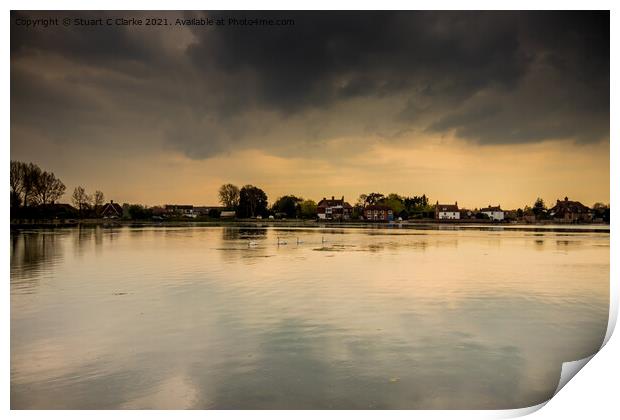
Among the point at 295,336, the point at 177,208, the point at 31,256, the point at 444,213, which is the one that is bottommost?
the point at 295,336

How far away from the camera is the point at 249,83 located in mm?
8664

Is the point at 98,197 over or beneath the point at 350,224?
over

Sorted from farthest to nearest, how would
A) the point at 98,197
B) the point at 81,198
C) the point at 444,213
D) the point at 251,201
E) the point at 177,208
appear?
the point at 444,213, the point at 177,208, the point at 251,201, the point at 98,197, the point at 81,198

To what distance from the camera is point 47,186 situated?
29.5 ft

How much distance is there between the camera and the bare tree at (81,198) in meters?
9.12

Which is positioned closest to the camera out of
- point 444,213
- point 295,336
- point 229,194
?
point 295,336

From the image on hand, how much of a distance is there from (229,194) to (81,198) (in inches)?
250

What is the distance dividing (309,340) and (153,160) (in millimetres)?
5862

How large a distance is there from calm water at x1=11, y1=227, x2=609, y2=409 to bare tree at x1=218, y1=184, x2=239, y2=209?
10.9ft

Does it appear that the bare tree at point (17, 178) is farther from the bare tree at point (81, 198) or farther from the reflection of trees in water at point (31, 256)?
the reflection of trees in water at point (31, 256)

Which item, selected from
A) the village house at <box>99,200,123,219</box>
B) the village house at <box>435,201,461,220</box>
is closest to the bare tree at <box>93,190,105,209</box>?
Result: the village house at <box>99,200,123,219</box>

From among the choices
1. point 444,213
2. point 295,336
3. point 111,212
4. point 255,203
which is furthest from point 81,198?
point 444,213

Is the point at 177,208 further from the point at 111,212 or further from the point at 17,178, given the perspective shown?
the point at 17,178

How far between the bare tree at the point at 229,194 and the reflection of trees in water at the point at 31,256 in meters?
4.96
